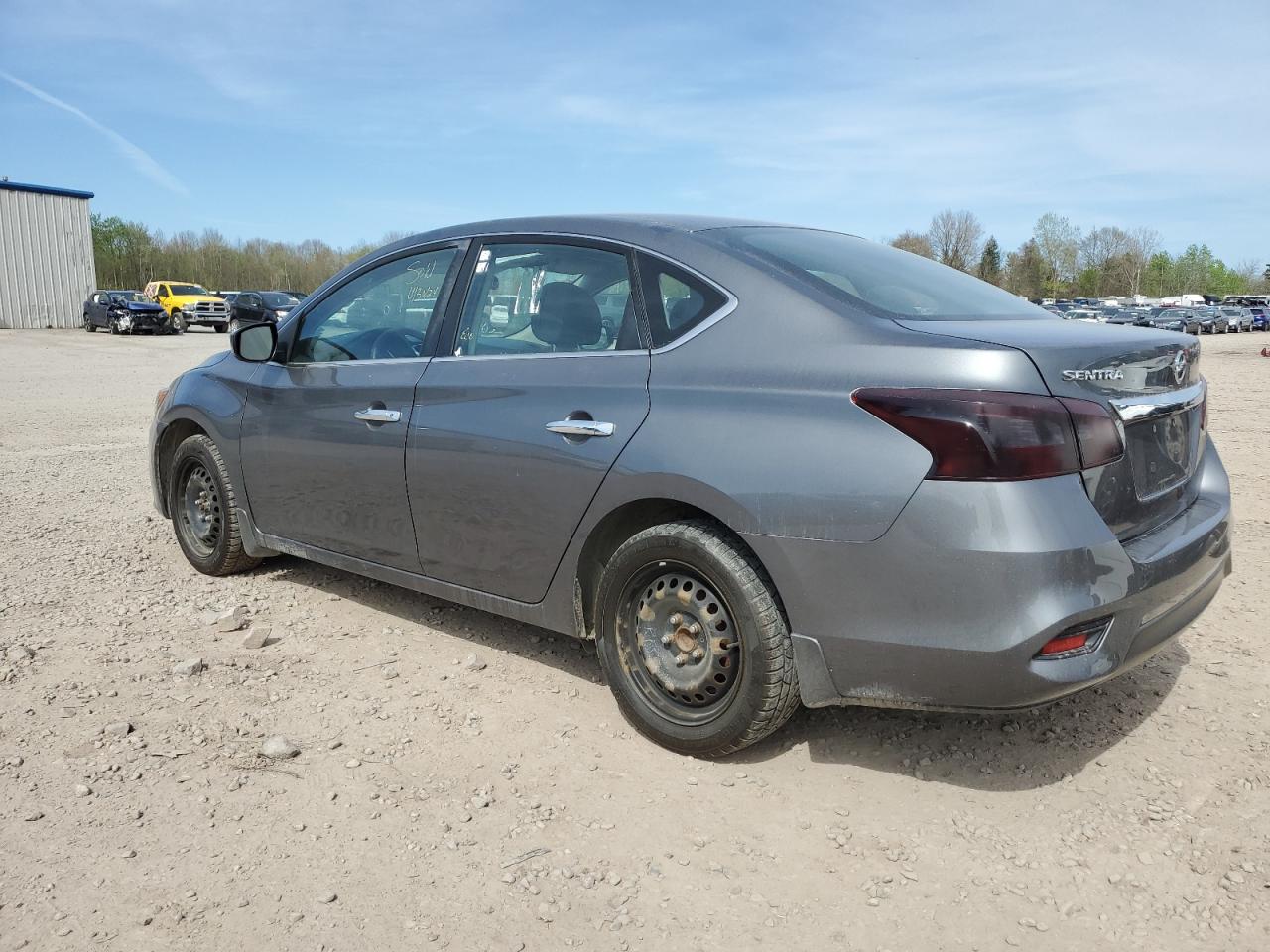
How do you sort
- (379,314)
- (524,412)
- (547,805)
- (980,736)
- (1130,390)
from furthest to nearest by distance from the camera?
(379,314) → (524,412) → (980,736) → (547,805) → (1130,390)

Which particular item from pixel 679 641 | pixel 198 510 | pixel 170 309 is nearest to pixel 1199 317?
pixel 170 309

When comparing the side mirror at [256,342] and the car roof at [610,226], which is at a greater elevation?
the car roof at [610,226]

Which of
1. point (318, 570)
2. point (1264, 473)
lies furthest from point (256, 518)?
point (1264, 473)

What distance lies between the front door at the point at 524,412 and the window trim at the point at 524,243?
0.01 m

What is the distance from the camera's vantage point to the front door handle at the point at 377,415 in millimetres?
3920

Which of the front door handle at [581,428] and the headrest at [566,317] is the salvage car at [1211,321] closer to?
the headrest at [566,317]

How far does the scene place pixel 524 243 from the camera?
379 centimetres

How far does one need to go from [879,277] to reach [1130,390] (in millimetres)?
920

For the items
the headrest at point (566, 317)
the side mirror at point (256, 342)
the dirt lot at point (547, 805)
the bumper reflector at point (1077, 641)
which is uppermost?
the headrest at point (566, 317)

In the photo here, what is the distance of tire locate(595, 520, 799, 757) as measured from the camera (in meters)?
2.94

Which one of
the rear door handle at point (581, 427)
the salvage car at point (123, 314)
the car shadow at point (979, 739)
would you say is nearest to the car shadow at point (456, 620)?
the car shadow at point (979, 739)

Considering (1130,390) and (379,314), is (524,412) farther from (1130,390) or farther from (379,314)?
(1130,390)

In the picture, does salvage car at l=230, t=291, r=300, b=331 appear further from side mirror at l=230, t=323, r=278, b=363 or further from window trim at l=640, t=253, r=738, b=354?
window trim at l=640, t=253, r=738, b=354

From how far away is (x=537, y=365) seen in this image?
11.5ft
